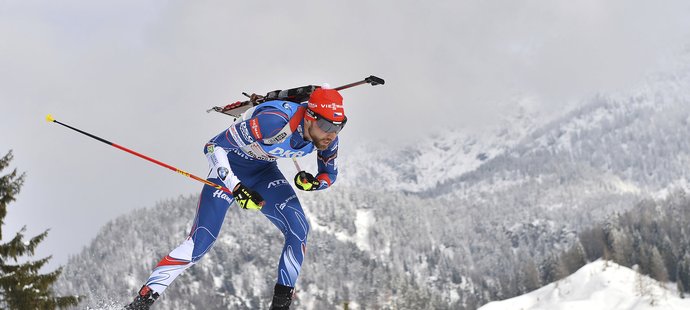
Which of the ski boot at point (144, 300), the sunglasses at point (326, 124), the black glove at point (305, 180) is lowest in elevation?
the ski boot at point (144, 300)

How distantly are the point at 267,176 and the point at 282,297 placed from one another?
5.73 ft

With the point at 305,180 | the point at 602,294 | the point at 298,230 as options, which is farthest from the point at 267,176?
the point at 602,294

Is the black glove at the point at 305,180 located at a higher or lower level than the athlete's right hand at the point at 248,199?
higher

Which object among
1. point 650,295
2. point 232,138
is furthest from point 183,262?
point 650,295

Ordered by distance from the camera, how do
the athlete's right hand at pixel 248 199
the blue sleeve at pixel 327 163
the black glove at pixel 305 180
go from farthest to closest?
the blue sleeve at pixel 327 163 < the black glove at pixel 305 180 < the athlete's right hand at pixel 248 199

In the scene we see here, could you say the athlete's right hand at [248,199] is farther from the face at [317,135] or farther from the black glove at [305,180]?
the black glove at [305,180]

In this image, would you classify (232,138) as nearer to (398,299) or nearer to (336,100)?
(336,100)

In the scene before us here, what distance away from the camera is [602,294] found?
186ft

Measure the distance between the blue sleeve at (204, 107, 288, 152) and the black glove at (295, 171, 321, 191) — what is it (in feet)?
2.46

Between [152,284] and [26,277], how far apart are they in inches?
358

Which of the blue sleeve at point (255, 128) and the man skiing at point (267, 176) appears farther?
the blue sleeve at point (255, 128)

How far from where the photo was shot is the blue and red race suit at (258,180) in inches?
313

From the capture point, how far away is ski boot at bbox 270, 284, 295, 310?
7.86 m

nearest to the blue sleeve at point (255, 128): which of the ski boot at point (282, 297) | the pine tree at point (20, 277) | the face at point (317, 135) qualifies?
the face at point (317, 135)
